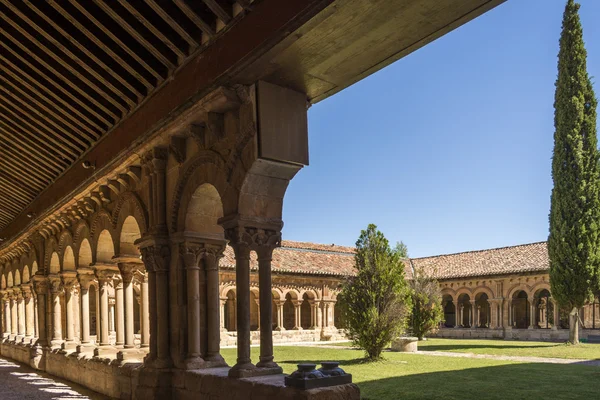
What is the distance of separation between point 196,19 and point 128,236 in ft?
15.0

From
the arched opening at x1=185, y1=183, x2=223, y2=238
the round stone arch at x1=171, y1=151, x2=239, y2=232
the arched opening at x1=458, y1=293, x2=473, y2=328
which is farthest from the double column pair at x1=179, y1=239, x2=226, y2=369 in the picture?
the arched opening at x1=458, y1=293, x2=473, y2=328

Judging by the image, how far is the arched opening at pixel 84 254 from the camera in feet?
35.8

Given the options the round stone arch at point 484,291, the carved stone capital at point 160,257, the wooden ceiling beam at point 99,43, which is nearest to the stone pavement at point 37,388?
the carved stone capital at point 160,257

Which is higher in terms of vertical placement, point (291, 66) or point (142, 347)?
point (291, 66)

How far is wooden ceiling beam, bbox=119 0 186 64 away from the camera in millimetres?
5262

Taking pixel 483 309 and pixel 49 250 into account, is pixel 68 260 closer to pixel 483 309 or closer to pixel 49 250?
pixel 49 250

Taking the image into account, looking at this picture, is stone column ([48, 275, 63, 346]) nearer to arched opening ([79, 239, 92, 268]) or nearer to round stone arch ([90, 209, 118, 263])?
arched opening ([79, 239, 92, 268])

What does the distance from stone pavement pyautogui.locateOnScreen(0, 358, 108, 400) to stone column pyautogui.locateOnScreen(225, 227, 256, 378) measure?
4067 mm

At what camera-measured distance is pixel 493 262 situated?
91.0ft

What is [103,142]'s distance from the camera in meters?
8.42

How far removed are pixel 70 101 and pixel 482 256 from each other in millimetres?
26086

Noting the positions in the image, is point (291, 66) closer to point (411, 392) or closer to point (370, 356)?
point (411, 392)

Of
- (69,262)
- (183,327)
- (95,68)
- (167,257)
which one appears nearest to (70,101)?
(95,68)

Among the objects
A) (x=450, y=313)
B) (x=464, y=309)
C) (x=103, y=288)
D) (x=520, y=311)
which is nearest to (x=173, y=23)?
(x=103, y=288)
